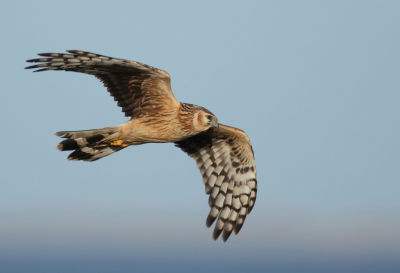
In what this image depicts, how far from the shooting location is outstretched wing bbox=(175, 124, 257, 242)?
10031mm

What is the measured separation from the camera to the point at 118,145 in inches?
358

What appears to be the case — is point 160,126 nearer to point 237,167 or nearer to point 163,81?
point 163,81

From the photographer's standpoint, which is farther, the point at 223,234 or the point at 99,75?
the point at 223,234

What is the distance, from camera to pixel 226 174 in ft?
33.8

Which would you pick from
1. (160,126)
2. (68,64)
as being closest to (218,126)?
(160,126)

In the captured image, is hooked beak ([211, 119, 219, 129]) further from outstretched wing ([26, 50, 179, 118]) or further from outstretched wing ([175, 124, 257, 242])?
outstretched wing ([175, 124, 257, 242])

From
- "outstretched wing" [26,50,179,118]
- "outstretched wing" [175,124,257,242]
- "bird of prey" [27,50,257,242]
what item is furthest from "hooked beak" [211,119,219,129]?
"outstretched wing" [175,124,257,242]

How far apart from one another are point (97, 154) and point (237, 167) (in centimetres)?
275

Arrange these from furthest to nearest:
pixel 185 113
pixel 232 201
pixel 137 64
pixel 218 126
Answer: pixel 232 201 < pixel 218 126 < pixel 185 113 < pixel 137 64

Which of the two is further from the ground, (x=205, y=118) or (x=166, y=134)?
(x=205, y=118)

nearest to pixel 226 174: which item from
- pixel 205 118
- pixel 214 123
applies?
pixel 214 123

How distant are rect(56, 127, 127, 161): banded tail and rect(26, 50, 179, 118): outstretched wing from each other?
19.8 inches

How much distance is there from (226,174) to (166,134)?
1986mm

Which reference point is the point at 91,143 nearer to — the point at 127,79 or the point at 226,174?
the point at 127,79
